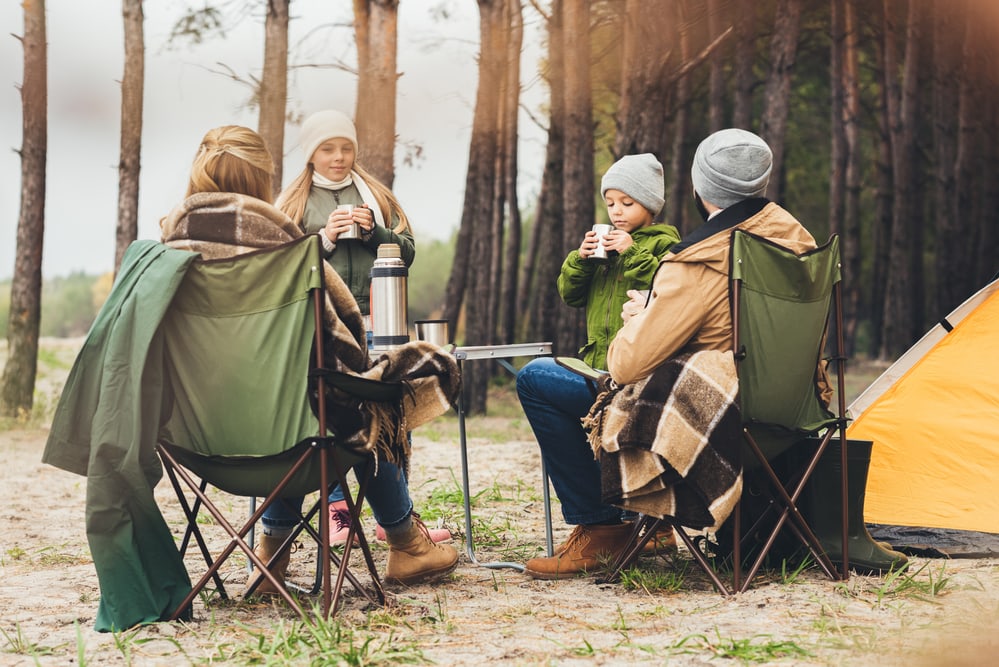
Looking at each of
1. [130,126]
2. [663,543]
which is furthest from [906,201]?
[663,543]

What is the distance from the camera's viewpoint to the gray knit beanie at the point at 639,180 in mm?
3643

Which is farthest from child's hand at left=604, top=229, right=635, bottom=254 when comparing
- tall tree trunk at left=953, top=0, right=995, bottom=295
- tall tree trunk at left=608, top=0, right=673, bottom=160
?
tall tree trunk at left=953, top=0, right=995, bottom=295

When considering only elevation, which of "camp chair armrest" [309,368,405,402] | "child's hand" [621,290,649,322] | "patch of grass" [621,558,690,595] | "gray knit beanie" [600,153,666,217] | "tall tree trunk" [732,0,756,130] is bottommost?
"patch of grass" [621,558,690,595]

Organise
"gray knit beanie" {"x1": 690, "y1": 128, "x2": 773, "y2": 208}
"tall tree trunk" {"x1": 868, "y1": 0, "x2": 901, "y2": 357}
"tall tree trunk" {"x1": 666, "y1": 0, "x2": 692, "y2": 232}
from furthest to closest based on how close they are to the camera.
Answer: "tall tree trunk" {"x1": 868, "y1": 0, "x2": 901, "y2": 357}, "tall tree trunk" {"x1": 666, "y1": 0, "x2": 692, "y2": 232}, "gray knit beanie" {"x1": 690, "y1": 128, "x2": 773, "y2": 208}

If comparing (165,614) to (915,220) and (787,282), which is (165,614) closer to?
(787,282)

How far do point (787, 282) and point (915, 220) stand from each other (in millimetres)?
15070

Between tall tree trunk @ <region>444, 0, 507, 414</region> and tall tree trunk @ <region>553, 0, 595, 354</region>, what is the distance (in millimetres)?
1760

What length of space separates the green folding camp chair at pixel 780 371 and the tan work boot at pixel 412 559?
23.0 inches

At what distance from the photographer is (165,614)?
9.45 ft

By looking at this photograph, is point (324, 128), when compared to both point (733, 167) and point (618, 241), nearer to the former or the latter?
point (618, 241)

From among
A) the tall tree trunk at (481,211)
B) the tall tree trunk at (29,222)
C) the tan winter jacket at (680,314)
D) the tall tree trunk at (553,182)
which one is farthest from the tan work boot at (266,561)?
the tall tree trunk at (553,182)

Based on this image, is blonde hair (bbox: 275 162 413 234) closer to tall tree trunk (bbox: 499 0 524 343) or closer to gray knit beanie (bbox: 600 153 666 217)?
gray knit beanie (bbox: 600 153 666 217)

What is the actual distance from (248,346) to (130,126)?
7.79 meters

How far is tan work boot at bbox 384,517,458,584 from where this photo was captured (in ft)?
11.3
